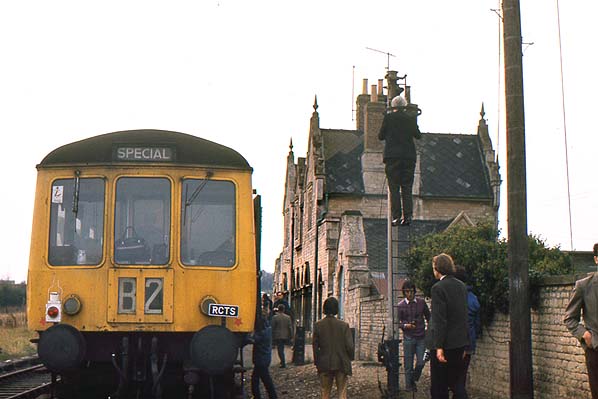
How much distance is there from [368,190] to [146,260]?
26.7 m

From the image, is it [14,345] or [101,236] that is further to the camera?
[14,345]

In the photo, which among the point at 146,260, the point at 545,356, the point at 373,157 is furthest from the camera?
the point at 373,157

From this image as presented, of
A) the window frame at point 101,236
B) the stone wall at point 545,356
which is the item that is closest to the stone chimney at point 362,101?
the stone wall at point 545,356

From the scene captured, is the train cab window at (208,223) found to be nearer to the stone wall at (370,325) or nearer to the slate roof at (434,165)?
the stone wall at (370,325)

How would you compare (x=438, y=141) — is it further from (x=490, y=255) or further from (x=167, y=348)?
(x=167, y=348)

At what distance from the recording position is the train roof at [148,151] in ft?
34.0

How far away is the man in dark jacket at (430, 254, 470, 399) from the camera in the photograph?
920cm

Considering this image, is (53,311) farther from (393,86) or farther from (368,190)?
(368,190)

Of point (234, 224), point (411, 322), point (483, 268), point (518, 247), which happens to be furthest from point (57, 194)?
point (483, 268)

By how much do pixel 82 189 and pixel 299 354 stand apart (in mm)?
14437

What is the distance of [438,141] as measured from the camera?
131 ft

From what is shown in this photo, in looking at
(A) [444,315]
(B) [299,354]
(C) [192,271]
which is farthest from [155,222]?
(B) [299,354]

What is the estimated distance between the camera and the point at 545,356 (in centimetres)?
1250

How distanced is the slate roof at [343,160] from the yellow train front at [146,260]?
1026 inches
